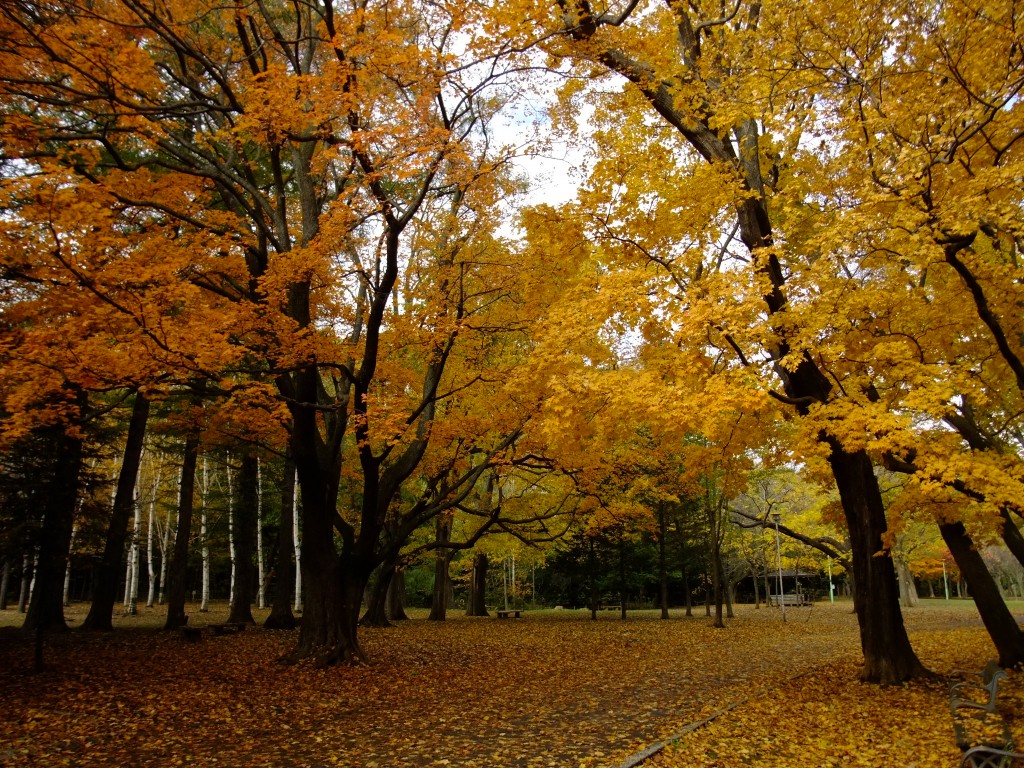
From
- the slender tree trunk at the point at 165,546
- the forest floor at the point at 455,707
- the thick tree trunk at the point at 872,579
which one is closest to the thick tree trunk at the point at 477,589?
the forest floor at the point at 455,707

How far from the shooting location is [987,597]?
9.66 m

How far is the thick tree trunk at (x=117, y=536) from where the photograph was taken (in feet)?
48.7

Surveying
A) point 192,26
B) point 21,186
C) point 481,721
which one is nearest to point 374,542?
point 481,721

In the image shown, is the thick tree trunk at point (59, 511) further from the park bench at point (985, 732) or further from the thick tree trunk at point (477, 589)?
the thick tree trunk at point (477, 589)

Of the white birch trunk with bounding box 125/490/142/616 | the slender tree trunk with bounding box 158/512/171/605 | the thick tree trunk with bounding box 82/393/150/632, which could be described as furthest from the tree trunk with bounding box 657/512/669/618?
the slender tree trunk with bounding box 158/512/171/605

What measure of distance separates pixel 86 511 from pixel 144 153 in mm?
8259

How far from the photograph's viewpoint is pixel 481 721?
7.34 metres

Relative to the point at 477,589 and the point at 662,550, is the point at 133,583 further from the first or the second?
the point at 662,550

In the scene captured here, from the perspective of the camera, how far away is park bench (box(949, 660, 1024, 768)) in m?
4.16

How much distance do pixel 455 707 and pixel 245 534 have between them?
12.3 metres

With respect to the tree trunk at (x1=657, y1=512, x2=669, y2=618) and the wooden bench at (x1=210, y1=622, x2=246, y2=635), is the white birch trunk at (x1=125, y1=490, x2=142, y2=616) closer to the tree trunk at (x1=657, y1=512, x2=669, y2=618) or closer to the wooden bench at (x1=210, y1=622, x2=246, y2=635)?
the wooden bench at (x1=210, y1=622, x2=246, y2=635)

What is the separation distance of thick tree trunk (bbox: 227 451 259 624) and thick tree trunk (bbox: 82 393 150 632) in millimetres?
2977

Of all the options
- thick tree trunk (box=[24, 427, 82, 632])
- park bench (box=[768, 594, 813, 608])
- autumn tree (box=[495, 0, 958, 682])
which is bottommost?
park bench (box=[768, 594, 813, 608])

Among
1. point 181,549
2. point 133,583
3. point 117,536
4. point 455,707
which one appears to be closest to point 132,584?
point 133,583
